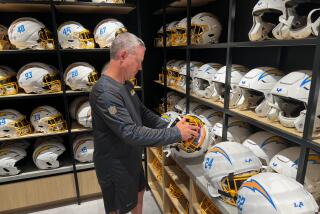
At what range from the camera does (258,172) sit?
134 cm

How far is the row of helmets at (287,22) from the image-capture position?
1061mm

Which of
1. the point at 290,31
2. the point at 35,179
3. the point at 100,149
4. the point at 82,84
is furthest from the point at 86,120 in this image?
the point at 290,31

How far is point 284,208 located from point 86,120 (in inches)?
81.7

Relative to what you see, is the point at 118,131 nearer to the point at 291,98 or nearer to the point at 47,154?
the point at 291,98

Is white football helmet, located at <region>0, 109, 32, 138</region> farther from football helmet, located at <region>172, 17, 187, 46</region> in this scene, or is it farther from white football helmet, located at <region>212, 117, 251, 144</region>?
white football helmet, located at <region>212, 117, 251, 144</region>

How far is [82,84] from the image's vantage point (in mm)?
2510

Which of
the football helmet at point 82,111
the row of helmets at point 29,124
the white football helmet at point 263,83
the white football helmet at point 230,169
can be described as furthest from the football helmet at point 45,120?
the white football helmet at point 263,83

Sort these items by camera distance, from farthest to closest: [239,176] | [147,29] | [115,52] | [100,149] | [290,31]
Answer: [147,29]
[100,149]
[115,52]
[239,176]
[290,31]

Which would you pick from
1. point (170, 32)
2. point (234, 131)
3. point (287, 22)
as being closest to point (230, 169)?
point (234, 131)

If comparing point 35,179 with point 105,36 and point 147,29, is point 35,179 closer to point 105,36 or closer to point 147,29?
point 105,36

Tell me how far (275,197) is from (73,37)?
2.22 metres

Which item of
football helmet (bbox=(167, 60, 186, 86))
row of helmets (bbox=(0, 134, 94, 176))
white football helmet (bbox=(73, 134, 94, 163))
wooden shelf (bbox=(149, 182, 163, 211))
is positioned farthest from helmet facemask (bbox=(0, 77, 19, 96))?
wooden shelf (bbox=(149, 182, 163, 211))

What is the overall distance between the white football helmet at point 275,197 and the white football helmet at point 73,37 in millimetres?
2071

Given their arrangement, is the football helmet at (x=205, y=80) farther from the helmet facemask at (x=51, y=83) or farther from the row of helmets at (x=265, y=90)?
the helmet facemask at (x=51, y=83)
